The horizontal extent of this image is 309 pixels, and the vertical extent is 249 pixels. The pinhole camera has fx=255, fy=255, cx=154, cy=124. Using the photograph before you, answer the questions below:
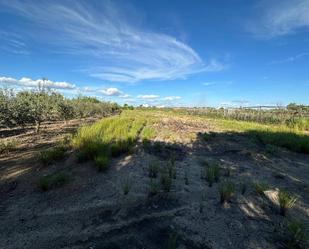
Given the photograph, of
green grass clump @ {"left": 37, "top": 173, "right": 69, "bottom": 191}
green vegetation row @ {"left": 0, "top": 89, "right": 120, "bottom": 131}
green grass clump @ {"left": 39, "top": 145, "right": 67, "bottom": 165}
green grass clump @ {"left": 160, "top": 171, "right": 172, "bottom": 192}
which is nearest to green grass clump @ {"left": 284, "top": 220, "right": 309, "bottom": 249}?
green grass clump @ {"left": 160, "top": 171, "right": 172, "bottom": 192}

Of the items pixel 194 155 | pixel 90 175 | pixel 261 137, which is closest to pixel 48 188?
pixel 90 175

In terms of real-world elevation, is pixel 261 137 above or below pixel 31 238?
above

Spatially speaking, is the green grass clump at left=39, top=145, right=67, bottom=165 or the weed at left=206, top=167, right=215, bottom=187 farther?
the green grass clump at left=39, top=145, right=67, bottom=165

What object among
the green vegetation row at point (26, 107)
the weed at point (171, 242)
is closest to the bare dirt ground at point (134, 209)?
the weed at point (171, 242)

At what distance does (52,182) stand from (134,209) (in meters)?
1.79

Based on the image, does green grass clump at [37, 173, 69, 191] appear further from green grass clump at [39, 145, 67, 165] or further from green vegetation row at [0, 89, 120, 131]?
green vegetation row at [0, 89, 120, 131]

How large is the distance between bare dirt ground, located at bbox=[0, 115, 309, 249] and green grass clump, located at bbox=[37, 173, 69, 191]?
11cm

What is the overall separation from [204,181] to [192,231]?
1.85 m

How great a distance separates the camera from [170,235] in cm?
311

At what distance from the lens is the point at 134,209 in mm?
3891

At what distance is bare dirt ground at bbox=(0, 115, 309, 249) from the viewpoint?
3.20m

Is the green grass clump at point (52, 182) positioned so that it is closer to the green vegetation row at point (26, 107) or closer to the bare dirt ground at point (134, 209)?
the bare dirt ground at point (134, 209)

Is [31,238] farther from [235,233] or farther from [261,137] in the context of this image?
[261,137]

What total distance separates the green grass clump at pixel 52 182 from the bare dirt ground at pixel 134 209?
105 mm
